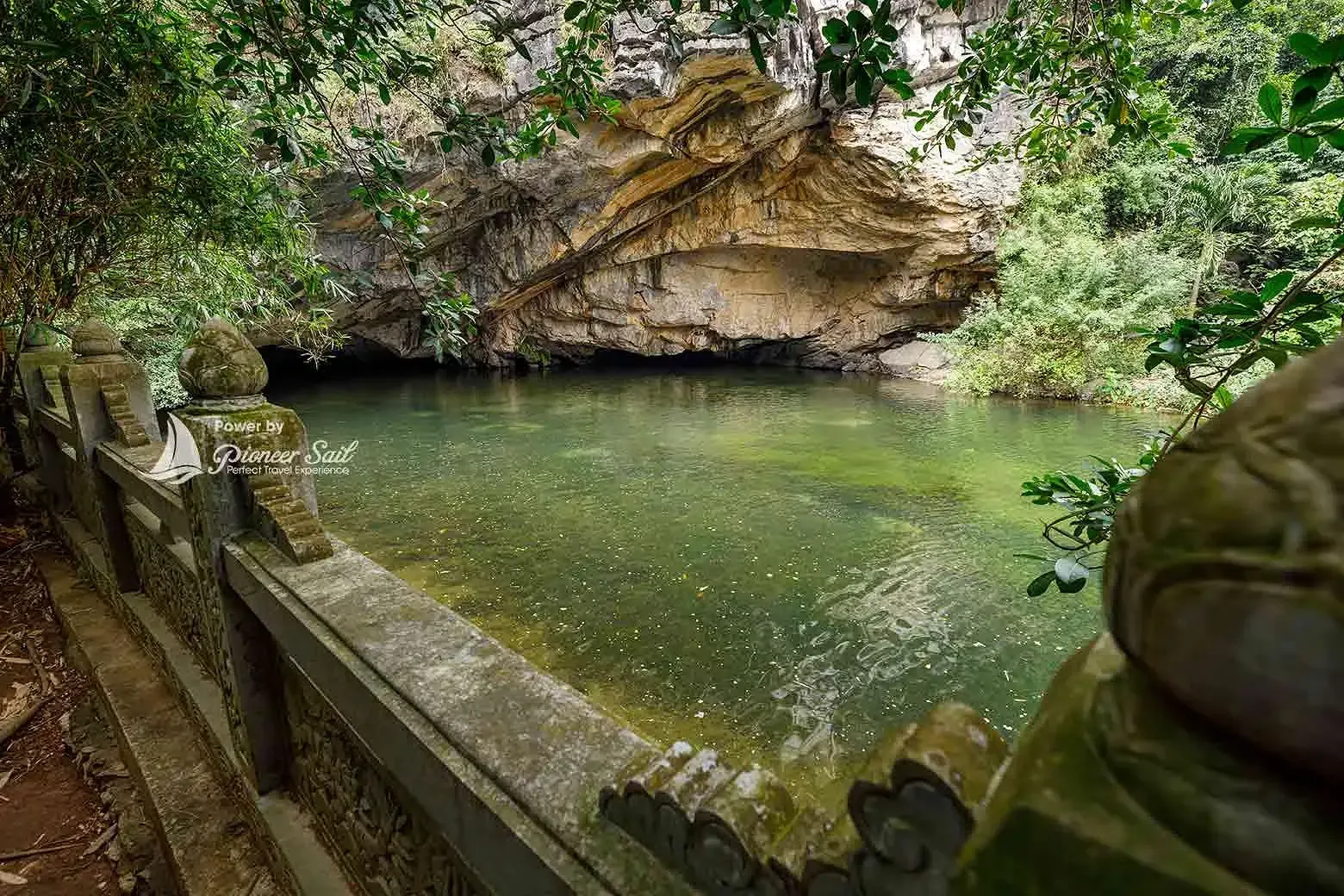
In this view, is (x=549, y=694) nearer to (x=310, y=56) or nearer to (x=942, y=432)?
(x=310, y=56)

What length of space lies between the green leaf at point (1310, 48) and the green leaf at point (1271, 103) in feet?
0.17

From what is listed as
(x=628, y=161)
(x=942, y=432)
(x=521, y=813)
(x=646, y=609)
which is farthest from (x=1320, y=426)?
(x=628, y=161)

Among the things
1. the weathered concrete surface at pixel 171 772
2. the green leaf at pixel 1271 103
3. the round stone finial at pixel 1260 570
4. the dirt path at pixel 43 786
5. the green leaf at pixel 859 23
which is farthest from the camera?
the dirt path at pixel 43 786

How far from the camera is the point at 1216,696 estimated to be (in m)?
0.32

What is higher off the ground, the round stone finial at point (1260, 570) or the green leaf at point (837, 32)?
the green leaf at point (837, 32)

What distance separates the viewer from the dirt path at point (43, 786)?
2.24 meters

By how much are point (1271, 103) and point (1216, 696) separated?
3.80 feet

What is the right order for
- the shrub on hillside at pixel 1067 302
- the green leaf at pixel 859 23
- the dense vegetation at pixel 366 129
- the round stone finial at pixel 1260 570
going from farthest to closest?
the shrub on hillside at pixel 1067 302, the green leaf at pixel 859 23, the dense vegetation at pixel 366 129, the round stone finial at pixel 1260 570

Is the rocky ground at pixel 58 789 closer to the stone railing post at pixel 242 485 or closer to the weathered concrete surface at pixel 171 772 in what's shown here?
the weathered concrete surface at pixel 171 772

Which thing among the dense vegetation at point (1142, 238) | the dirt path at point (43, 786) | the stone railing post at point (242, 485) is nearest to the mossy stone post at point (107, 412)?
the dirt path at point (43, 786)

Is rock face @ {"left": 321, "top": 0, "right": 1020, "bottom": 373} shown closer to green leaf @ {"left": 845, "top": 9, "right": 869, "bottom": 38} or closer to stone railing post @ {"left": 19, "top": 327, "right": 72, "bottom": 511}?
stone railing post @ {"left": 19, "top": 327, "right": 72, "bottom": 511}

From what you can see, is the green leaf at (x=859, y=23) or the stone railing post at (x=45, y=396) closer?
the green leaf at (x=859, y=23)

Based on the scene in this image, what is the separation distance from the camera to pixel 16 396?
5.04 metres

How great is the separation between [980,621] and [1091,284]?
10032mm
